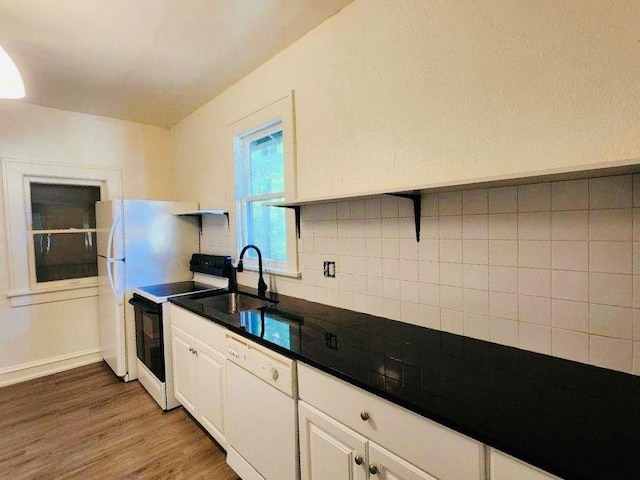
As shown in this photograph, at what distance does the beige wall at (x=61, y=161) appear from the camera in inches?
118

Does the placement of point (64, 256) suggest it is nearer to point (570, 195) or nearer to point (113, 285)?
point (113, 285)

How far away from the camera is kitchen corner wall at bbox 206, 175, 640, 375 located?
43.0 inches

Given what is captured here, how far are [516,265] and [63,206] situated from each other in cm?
394

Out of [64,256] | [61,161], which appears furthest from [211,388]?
[61,161]

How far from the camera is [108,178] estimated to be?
3484 mm

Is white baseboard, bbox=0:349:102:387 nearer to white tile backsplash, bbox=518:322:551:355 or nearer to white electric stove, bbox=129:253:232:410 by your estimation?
white electric stove, bbox=129:253:232:410

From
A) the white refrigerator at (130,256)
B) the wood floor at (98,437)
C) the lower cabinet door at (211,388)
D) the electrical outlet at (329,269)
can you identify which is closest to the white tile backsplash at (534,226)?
the electrical outlet at (329,269)

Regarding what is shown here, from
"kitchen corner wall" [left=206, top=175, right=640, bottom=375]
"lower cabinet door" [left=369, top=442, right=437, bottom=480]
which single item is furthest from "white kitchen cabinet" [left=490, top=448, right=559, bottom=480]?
"kitchen corner wall" [left=206, top=175, right=640, bottom=375]

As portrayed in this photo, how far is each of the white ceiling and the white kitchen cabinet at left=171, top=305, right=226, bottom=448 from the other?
1751 mm

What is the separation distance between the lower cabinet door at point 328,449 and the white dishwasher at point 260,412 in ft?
0.17

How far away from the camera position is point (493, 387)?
1.02m

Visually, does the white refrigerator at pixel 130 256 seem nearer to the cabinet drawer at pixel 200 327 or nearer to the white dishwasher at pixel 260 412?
the cabinet drawer at pixel 200 327

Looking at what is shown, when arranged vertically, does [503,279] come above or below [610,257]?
below

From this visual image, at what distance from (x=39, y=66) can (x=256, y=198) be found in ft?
5.81
